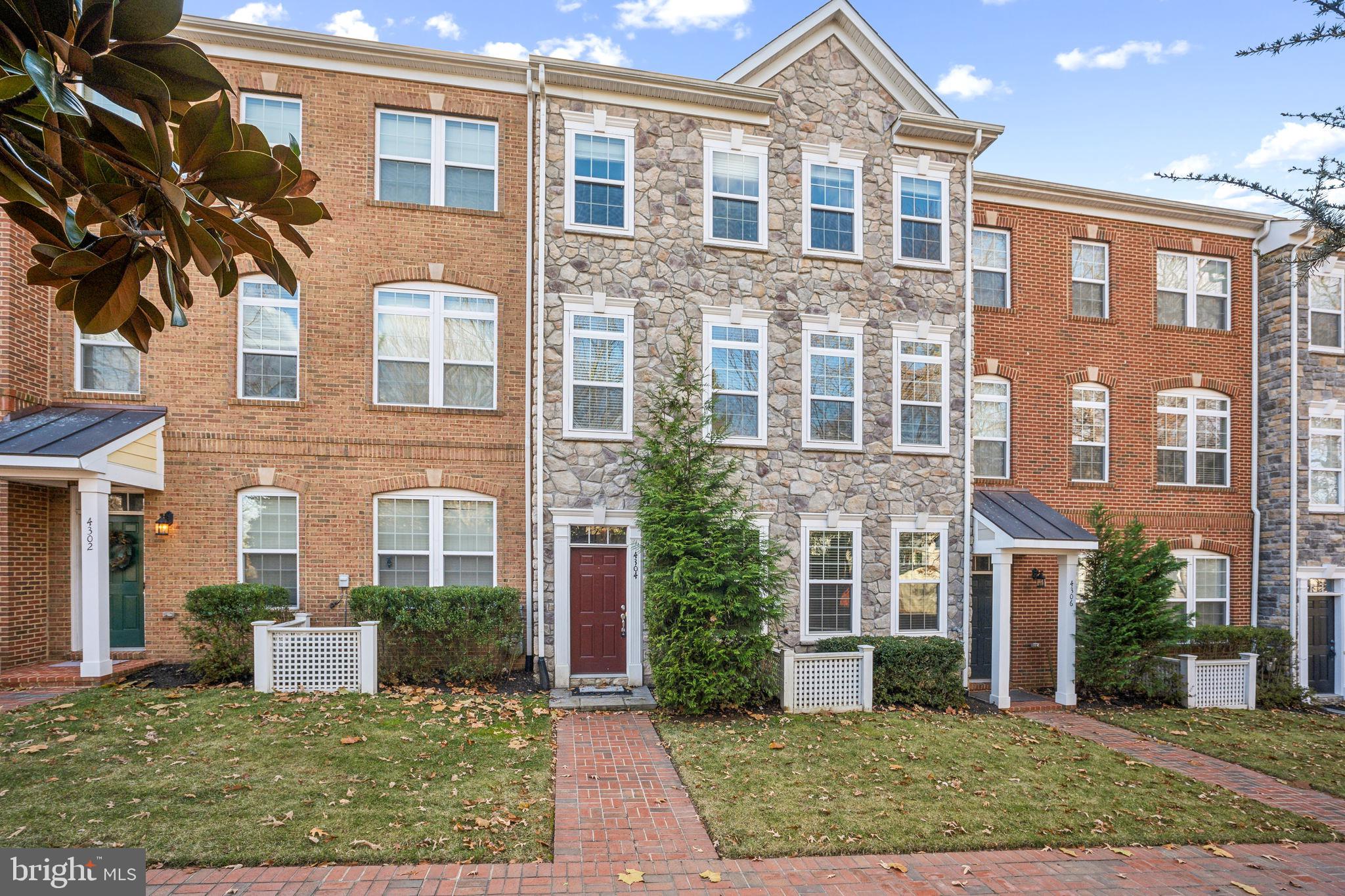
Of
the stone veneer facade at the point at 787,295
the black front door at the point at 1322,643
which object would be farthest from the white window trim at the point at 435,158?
the black front door at the point at 1322,643

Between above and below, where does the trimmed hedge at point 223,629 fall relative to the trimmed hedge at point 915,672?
above

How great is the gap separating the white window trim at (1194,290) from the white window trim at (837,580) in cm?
793

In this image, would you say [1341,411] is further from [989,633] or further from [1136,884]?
[1136,884]

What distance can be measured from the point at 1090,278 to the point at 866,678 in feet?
30.5

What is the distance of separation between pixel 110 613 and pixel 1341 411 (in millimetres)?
22532

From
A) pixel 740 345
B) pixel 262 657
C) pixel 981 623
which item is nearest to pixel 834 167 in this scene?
pixel 740 345

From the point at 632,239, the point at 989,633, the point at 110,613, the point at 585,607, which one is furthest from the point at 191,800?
the point at 989,633

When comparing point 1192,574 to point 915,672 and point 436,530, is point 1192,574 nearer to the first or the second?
point 915,672

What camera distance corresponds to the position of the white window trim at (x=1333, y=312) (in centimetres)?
1473

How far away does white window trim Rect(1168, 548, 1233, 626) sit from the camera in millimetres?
14188

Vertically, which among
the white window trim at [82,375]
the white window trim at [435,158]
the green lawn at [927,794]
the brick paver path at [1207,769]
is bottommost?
the brick paver path at [1207,769]

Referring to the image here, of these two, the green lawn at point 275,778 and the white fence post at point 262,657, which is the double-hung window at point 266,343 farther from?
the green lawn at point 275,778

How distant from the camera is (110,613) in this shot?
424 inches

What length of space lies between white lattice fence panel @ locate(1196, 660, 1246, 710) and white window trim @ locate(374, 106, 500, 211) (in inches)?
545
